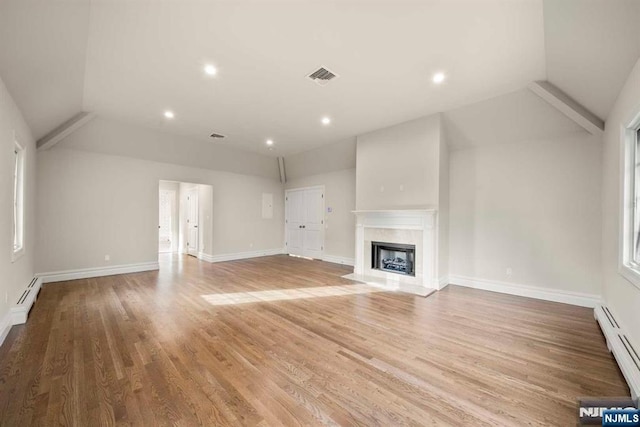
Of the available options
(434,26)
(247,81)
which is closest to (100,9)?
(247,81)

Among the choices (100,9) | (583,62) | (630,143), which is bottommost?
(630,143)

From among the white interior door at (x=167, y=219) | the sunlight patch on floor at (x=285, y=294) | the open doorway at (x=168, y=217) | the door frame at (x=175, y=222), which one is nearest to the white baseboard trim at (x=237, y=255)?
the door frame at (x=175, y=222)

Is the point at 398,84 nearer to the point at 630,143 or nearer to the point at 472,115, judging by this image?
the point at 472,115

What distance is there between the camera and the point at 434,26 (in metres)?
2.40

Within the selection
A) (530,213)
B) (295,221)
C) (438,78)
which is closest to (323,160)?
(295,221)

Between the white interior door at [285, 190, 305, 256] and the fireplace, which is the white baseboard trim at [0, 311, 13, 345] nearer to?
the fireplace

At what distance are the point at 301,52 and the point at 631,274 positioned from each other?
3.88 m

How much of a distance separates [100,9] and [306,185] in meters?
5.98

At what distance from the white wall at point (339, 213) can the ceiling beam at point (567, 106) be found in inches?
157

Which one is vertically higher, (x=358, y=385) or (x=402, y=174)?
(x=402, y=174)

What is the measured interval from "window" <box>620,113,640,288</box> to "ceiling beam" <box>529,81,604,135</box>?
0.92 metres

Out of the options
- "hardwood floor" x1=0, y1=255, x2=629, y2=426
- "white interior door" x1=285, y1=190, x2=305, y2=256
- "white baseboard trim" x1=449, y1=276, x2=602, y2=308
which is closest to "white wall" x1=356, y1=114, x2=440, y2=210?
"white baseboard trim" x1=449, y1=276, x2=602, y2=308

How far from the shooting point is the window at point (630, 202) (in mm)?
2490

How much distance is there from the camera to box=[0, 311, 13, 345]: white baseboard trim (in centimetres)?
253
